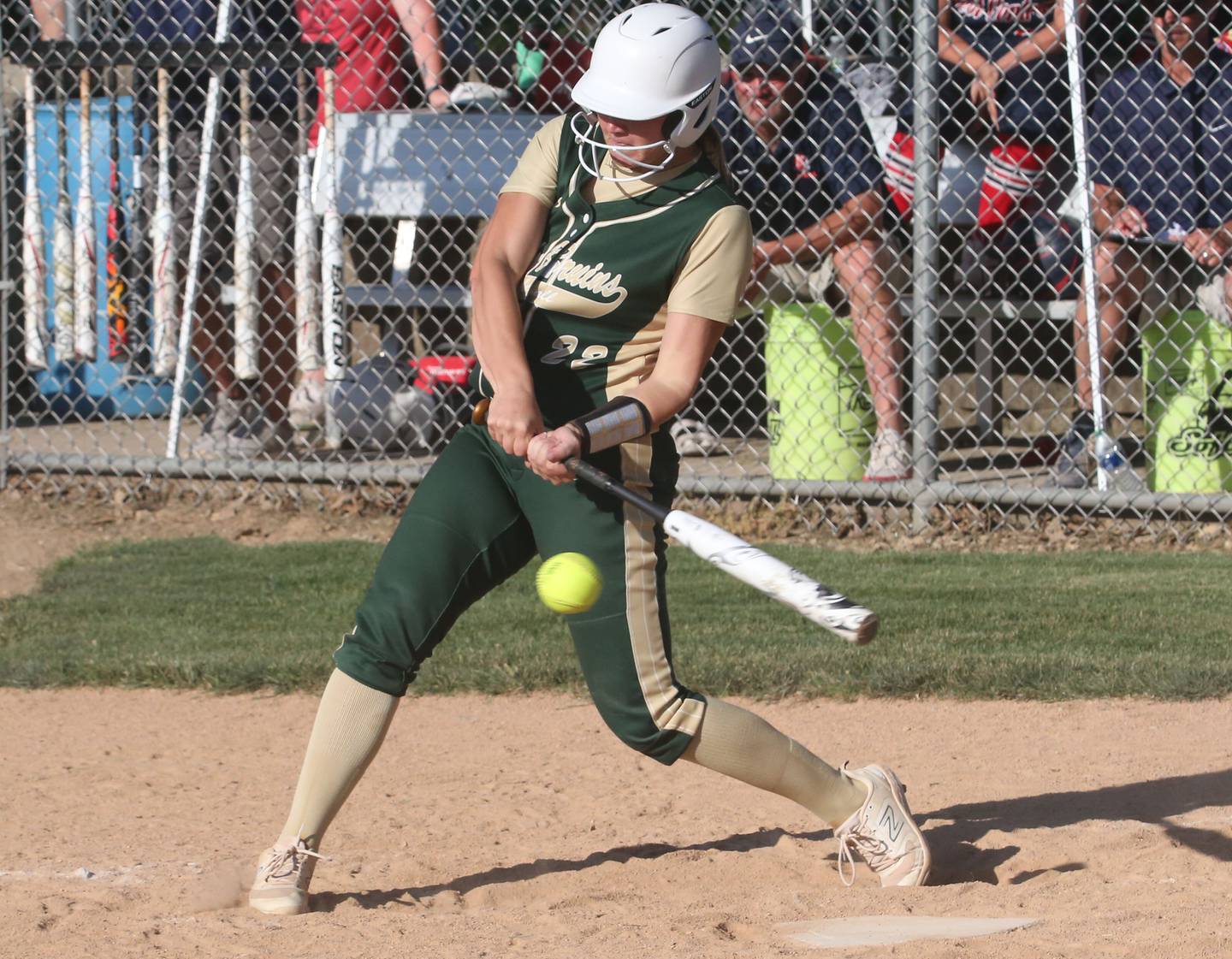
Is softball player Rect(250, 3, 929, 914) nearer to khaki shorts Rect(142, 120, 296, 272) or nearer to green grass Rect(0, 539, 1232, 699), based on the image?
green grass Rect(0, 539, 1232, 699)

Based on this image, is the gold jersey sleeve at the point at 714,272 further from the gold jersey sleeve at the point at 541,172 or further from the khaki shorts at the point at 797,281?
Result: the khaki shorts at the point at 797,281

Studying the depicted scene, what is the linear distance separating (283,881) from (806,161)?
180 inches

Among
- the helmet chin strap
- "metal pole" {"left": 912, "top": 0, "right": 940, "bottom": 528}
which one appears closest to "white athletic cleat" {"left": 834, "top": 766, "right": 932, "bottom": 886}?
the helmet chin strap

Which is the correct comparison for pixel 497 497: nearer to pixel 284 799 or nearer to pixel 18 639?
pixel 284 799

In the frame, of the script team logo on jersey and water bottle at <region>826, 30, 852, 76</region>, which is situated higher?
water bottle at <region>826, 30, 852, 76</region>

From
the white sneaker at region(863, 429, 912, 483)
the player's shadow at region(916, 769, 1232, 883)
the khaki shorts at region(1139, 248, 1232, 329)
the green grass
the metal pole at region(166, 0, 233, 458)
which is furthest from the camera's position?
the metal pole at region(166, 0, 233, 458)

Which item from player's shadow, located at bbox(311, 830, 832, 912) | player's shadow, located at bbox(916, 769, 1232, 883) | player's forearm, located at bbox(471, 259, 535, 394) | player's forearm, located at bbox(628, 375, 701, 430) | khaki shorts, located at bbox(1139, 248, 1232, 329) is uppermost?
player's forearm, located at bbox(471, 259, 535, 394)

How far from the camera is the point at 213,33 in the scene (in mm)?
7742

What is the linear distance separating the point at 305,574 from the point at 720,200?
355cm

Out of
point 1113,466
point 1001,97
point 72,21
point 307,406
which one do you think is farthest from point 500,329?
point 72,21

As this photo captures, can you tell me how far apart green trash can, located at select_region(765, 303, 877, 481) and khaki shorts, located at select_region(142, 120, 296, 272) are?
2.38m

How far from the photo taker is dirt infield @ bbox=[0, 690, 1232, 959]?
9.86 feet

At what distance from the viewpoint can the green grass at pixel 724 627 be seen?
4.92m

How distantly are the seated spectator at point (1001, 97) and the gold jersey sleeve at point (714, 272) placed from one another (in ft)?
12.4
